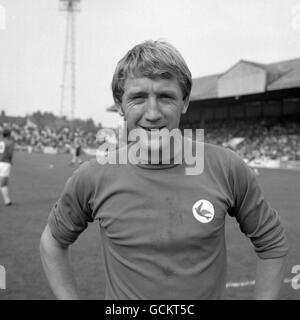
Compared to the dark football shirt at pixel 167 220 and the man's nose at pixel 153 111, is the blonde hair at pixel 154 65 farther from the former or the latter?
the dark football shirt at pixel 167 220

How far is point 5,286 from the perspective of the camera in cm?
451

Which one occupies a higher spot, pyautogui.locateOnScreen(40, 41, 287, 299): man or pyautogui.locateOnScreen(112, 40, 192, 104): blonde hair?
pyautogui.locateOnScreen(112, 40, 192, 104): blonde hair

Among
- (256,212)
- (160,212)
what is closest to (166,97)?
(160,212)

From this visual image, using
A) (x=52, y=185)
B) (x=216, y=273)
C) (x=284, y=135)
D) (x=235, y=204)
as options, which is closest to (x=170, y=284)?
(x=216, y=273)

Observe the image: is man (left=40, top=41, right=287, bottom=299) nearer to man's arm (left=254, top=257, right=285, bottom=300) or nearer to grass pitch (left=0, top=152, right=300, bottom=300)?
man's arm (left=254, top=257, right=285, bottom=300)

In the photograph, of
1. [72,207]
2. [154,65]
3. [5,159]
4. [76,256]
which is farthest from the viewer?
[5,159]

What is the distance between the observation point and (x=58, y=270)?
68.1 inches

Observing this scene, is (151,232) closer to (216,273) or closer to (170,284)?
(170,284)

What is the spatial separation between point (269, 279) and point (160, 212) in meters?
0.53

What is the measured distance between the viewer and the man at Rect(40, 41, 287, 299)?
5.43 ft

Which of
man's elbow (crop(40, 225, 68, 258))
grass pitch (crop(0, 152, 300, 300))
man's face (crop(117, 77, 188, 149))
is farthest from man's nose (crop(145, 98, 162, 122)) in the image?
grass pitch (crop(0, 152, 300, 300))

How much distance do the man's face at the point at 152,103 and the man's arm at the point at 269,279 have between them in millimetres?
702

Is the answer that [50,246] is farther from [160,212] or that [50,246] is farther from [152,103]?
[152,103]
